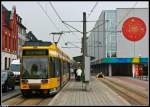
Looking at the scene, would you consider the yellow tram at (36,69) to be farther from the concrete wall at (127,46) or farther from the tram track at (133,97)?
the concrete wall at (127,46)

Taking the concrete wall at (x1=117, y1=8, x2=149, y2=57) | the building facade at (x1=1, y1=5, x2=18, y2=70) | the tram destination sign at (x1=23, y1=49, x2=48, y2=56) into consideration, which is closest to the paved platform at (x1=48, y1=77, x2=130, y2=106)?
the tram destination sign at (x1=23, y1=49, x2=48, y2=56)

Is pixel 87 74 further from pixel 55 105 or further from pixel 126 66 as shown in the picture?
pixel 126 66

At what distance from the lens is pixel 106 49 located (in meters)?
108

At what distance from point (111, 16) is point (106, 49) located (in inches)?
331

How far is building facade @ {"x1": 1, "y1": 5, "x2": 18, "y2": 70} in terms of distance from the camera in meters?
68.2

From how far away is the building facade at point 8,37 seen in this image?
68.2m

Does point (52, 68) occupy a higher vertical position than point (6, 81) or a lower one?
higher

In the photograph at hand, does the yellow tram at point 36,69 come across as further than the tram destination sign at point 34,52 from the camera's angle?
No

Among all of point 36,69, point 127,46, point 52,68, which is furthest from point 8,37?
point 36,69

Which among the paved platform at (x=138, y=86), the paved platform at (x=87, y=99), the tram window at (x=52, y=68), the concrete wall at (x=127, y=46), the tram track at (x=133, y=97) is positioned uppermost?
the concrete wall at (x=127, y=46)

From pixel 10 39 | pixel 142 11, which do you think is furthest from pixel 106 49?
pixel 10 39

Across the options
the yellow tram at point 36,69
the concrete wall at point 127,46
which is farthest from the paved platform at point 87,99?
the concrete wall at point 127,46

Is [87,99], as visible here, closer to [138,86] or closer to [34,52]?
[34,52]

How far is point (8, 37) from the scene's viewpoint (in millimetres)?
72438
